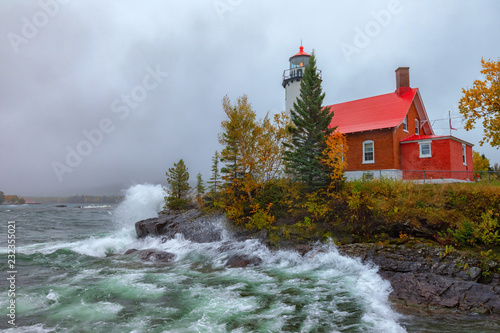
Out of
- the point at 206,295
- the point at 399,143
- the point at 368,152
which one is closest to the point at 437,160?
the point at 399,143

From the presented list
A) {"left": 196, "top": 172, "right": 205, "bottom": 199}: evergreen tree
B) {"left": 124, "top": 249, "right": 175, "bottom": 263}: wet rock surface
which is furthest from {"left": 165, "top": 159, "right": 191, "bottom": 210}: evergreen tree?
{"left": 124, "top": 249, "right": 175, "bottom": 263}: wet rock surface

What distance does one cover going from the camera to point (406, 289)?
938 cm

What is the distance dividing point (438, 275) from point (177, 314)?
8703 mm

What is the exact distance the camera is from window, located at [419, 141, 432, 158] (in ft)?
75.8

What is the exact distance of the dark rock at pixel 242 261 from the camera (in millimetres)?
13508

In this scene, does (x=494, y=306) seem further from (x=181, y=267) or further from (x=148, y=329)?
(x=181, y=267)

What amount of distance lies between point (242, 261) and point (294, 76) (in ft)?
89.3

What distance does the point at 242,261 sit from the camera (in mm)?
13703

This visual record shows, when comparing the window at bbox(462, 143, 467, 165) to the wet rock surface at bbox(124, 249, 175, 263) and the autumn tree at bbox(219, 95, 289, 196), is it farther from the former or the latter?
the wet rock surface at bbox(124, 249, 175, 263)

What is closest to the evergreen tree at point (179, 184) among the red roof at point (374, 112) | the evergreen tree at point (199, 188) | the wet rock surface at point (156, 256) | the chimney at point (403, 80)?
the evergreen tree at point (199, 188)

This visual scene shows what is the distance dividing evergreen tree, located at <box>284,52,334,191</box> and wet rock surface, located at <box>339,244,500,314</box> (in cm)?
655

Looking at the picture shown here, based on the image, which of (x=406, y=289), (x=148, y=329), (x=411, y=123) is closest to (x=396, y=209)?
(x=406, y=289)

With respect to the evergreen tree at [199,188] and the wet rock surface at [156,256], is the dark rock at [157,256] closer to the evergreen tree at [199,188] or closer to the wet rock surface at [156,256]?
the wet rock surface at [156,256]

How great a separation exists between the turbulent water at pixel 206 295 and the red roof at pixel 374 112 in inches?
613
